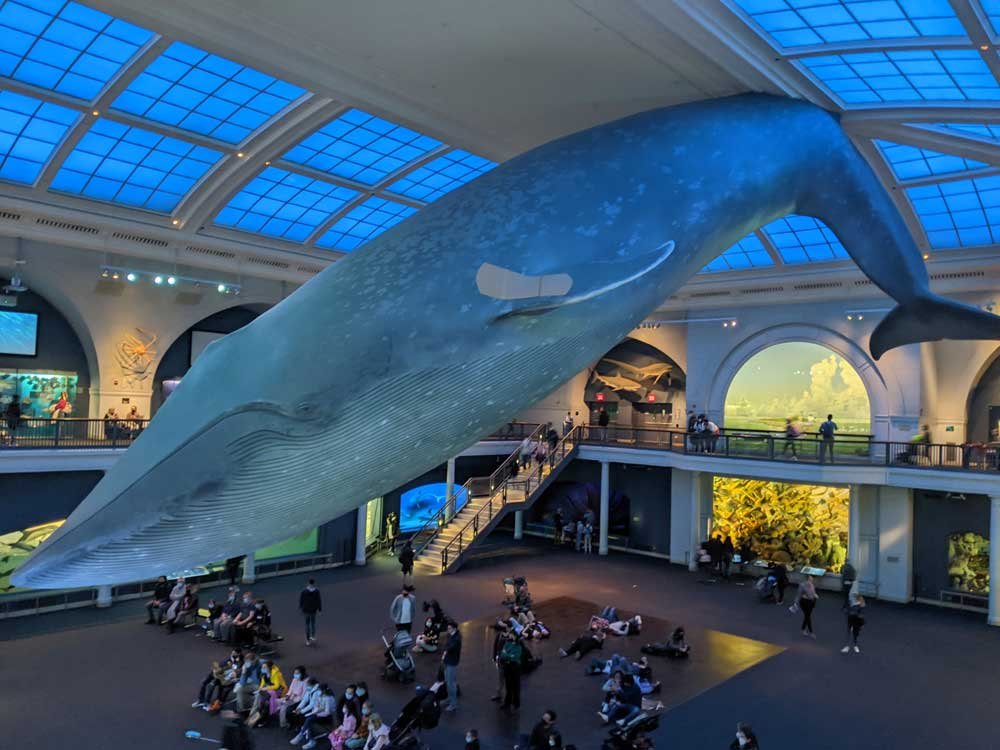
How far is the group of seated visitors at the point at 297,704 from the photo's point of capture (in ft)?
31.0

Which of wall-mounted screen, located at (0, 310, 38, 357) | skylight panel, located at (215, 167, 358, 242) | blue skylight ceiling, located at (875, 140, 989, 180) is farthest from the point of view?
wall-mounted screen, located at (0, 310, 38, 357)

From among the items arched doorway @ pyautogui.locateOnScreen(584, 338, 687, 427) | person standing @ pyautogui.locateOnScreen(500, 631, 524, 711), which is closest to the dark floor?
person standing @ pyautogui.locateOnScreen(500, 631, 524, 711)

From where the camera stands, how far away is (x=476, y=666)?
1352 cm

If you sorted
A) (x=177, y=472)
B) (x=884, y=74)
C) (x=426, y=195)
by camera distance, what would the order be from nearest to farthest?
(x=177, y=472) < (x=884, y=74) < (x=426, y=195)

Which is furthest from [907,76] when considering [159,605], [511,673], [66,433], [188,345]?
[188,345]

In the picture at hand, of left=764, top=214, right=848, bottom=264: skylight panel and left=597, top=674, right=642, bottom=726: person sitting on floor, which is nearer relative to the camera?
left=597, top=674, right=642, bottom=726: person sitting on floor

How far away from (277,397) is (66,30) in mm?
15168

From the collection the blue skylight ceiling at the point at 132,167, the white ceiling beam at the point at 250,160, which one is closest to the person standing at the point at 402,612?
the white ceiling beam at the point at 250,160

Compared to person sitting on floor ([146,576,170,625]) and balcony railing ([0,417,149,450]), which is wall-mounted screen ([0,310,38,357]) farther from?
person sitting on floor ([146,576,170,625])

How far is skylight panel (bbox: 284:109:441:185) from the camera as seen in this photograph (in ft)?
57.9

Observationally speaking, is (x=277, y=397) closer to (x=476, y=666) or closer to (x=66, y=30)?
(x=476, y=666)

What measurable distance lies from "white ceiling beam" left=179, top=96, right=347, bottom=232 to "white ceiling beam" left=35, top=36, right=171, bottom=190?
3.24m

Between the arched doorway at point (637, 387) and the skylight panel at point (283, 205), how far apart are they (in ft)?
49.2

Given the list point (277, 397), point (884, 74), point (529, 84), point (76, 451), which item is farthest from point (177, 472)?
point (76, 451)
